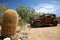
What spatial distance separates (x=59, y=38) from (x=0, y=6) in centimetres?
808

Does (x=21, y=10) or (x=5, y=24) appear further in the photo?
(x=21, y=10)

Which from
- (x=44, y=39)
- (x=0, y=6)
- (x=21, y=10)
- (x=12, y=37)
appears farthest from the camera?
(x=21, y=10)

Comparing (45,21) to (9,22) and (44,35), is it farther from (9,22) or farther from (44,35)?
(9,22)

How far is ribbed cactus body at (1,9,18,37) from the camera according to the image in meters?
8.16

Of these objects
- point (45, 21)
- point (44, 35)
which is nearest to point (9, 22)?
point (44, 35)

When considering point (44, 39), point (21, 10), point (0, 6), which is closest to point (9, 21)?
point (44, 39)

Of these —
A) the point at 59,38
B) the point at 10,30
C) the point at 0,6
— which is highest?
the point at 0,6

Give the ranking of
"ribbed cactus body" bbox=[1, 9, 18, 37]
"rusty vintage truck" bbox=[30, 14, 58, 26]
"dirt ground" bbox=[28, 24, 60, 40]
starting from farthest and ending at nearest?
"rusty vintage truck" bbox=[30, 14, 58, 26] < "dirt ground" bbox=[28, 24, 60, 40] < "ribbed cactus body" bbox=[1, 9, 18, 37]

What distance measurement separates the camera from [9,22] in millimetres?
8195

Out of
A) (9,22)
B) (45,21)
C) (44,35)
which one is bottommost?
(44,35)

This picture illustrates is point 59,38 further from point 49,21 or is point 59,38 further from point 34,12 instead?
point 34,12

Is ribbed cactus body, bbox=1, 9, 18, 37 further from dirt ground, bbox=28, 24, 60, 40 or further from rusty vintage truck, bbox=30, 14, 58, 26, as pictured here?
rusty vintage truck, bbox=30, 14, 58, 26

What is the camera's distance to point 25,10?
2192 centimetres

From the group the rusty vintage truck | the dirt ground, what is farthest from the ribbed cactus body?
the rusty vintage truck
